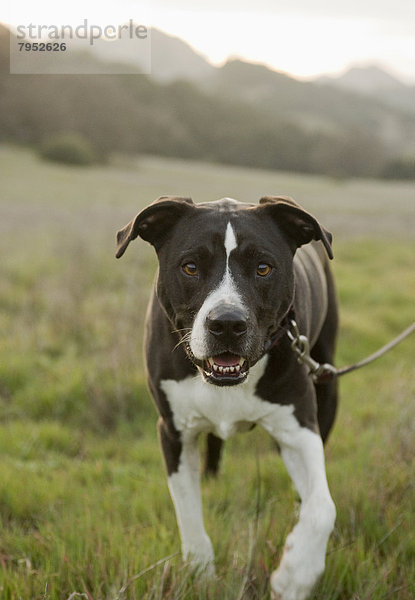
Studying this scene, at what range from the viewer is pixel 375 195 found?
29.6 metres

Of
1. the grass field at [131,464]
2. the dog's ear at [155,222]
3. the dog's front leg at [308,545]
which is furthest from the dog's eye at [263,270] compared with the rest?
the grass field at [131,464]

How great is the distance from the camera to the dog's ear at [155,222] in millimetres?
2808

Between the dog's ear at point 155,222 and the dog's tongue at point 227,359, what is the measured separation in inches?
23.3

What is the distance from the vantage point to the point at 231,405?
2980 mm

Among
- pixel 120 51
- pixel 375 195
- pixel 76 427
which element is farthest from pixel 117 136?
pixel 76 427

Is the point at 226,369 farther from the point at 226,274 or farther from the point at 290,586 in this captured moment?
the point at 290,586

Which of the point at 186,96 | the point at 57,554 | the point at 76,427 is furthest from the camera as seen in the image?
the point at 186,96

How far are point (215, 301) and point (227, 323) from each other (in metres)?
0.10

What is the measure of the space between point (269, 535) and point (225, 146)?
151 feet

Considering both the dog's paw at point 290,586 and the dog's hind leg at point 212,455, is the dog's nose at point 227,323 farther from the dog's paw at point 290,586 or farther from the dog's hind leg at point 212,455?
the dog's hind leg at point 212,455

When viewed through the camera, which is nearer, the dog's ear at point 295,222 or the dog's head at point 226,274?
the dog's head at point 226,274

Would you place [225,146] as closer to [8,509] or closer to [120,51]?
[120,51]

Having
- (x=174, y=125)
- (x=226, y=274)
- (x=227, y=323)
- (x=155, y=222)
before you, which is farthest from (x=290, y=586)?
(x=174, y=125)

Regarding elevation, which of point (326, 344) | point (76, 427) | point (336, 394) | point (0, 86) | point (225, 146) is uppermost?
point (0, 86)
